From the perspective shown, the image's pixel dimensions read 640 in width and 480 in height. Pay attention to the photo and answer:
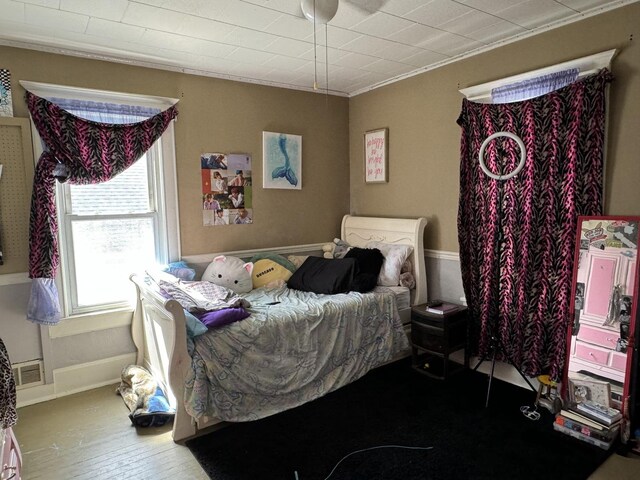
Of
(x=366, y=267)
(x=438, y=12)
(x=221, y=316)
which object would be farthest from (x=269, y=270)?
(x=438, y=12)

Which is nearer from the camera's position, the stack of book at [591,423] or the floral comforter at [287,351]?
the stack of book at [591,423]

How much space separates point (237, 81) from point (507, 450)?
3.45 metres

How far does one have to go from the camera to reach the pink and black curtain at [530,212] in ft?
8.24

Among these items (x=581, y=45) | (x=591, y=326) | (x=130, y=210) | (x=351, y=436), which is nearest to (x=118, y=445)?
(x=351, y=436)

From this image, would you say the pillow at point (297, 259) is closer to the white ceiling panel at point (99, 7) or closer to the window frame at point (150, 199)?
the window frame at point (150, 199)

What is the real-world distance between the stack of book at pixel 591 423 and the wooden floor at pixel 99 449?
10 centimetres

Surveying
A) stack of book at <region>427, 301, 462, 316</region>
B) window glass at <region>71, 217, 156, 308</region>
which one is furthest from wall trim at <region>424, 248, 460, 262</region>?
window glass at <region>71, 217, 156, 308</region>

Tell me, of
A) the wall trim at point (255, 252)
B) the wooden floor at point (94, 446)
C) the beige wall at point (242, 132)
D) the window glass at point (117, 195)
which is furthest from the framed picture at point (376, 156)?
the wooden floor at point (94, 446)

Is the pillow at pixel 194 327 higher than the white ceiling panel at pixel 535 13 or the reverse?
the reverse

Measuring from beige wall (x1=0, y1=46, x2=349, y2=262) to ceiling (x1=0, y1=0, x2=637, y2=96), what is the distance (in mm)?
109

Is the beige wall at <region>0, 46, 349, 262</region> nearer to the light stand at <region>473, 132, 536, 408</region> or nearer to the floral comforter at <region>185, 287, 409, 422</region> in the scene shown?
the floral comforter at <region>185, 287, 409, 422</region>

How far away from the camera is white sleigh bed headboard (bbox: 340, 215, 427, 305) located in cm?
352

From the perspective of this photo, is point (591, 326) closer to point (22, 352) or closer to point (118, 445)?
point (118, 445)

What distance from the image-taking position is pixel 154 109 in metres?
3.28
